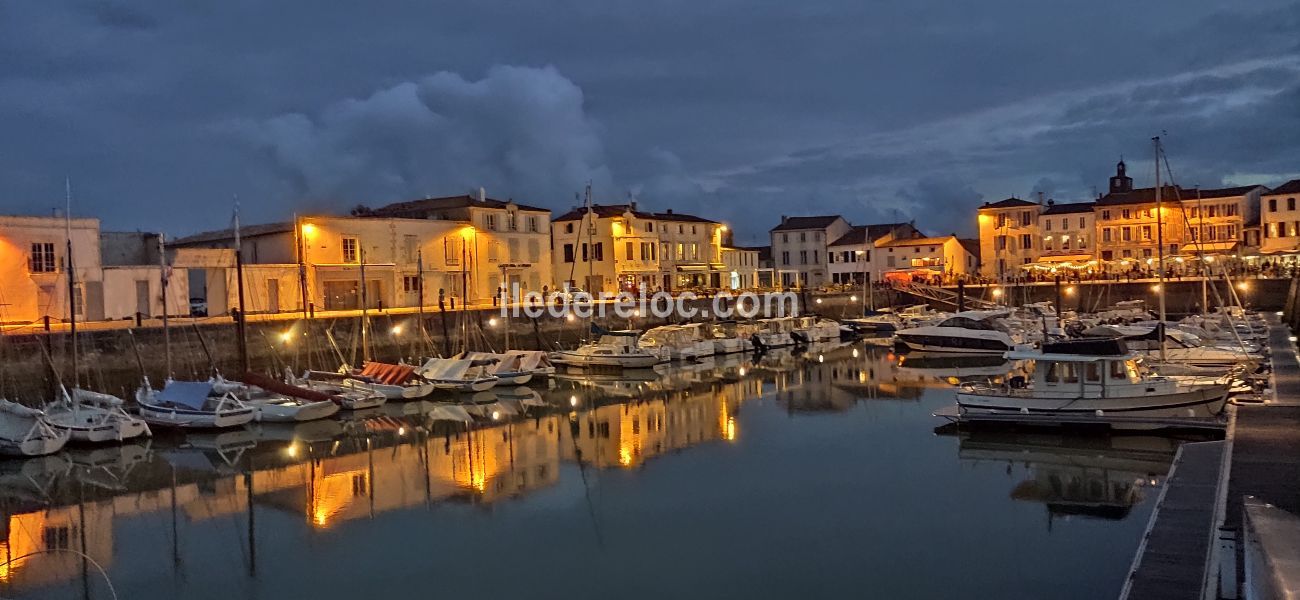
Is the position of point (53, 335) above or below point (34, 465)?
above

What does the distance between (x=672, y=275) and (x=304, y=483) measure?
5994 cm

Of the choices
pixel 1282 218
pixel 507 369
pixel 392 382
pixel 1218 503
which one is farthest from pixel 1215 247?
pixel 1218 503

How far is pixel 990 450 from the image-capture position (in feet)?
85.4

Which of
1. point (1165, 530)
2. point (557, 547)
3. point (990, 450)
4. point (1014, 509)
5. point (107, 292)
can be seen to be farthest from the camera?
point (107, 292)

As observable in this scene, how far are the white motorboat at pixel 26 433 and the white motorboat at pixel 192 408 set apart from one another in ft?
11.4

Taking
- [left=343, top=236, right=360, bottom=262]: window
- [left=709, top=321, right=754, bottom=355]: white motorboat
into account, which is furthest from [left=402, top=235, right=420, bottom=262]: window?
[left=709, top=321, right=754, bottom=355]: white motorboat

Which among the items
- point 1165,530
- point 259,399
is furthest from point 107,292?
point 1165,530

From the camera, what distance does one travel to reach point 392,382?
38.0 metres

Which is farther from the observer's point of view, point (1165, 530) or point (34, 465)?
point (34, 465)

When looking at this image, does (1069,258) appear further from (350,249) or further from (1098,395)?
(1098,395)

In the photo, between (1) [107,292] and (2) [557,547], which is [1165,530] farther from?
(1) [107,292]

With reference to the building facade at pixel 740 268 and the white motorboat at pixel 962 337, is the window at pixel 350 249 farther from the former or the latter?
the building facade at pixel 740 268

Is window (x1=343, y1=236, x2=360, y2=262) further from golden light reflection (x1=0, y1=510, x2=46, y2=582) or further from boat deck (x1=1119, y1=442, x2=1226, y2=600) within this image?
boat deck (x1=1119, y1=442, x2=1226, y2=600)

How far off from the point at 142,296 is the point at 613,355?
23.8 m
